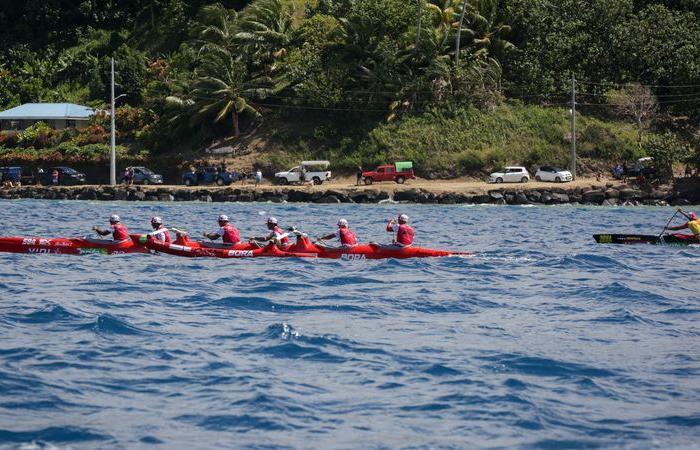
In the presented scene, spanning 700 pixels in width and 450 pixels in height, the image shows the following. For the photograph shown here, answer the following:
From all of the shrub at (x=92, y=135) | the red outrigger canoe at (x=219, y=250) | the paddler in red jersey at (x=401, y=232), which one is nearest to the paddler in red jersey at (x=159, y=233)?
the red outrigger canoe at (x=219, y=250)

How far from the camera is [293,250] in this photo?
31.4 m

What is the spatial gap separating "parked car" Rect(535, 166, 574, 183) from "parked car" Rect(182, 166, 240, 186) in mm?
19861

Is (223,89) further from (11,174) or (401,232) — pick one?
(401,232)

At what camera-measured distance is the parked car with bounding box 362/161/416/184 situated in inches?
2680

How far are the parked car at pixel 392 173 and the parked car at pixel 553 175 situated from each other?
27.2ft

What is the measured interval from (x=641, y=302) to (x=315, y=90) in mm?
Result: 50609

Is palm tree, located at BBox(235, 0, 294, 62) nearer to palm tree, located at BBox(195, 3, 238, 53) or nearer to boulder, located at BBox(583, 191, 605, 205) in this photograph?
palm tree, located at BBox(195, 3, 238, 53)

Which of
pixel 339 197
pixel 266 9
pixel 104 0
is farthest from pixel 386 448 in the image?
pixel 104 0

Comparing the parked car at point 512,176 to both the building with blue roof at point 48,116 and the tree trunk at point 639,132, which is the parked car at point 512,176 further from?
the building with blue roof at point 48,116

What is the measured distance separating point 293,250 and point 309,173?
38426 millimetres

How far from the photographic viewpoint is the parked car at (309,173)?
229 feet

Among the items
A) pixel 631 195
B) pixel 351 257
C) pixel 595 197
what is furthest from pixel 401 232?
pixel 631 195

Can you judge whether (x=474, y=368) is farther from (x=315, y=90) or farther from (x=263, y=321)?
(x=315, y=90)

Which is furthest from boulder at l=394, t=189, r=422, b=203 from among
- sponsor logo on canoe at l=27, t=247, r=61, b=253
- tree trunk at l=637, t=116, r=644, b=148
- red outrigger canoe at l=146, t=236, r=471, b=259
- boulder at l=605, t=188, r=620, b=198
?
sponsor logo on canoe at l=27, t=247, r=61, b=253
